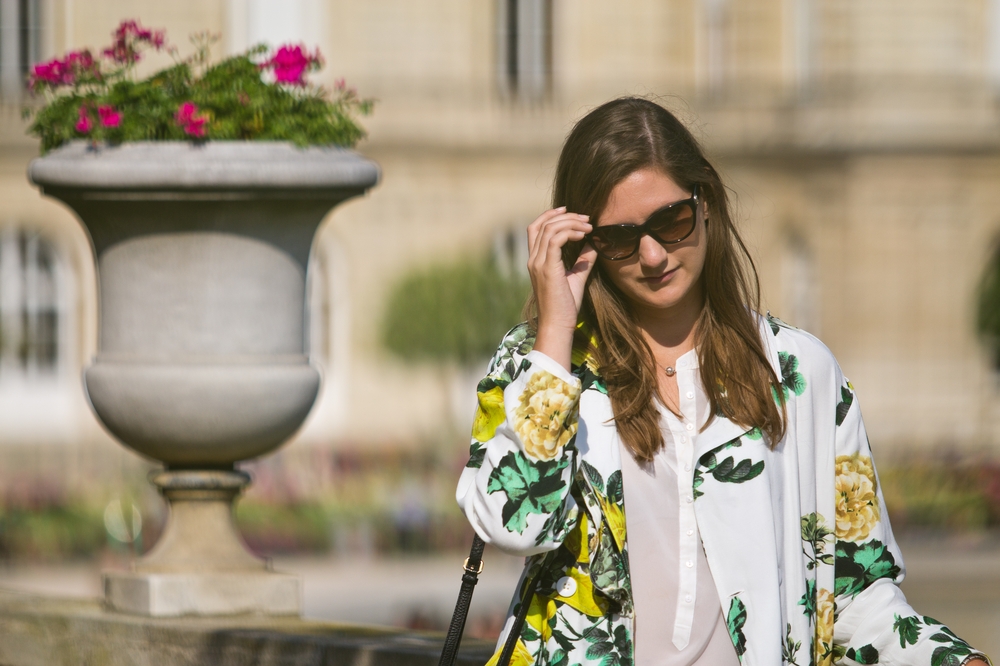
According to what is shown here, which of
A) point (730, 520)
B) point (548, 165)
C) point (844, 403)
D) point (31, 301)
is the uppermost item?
point (844, 403)

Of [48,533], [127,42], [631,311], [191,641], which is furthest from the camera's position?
[48,533]

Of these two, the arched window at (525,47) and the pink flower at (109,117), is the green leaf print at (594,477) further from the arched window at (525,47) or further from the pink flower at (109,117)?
the arched window at (525,47)

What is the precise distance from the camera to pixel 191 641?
3.70 metres

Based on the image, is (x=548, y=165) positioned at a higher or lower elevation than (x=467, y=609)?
lower

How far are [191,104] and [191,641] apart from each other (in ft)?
5.03

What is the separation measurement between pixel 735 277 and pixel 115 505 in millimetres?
11193

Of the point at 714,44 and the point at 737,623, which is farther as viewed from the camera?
the point at 714,44

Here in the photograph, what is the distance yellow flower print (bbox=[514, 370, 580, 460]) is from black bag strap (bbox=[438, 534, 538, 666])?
163 millimetres

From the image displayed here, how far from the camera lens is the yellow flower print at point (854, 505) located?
2.05 meters

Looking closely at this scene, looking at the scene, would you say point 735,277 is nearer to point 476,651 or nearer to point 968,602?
point 476,651

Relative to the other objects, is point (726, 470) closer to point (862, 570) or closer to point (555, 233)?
point (862, 570)

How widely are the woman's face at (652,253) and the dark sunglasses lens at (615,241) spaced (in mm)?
11

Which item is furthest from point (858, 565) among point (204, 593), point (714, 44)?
point (714, 44)

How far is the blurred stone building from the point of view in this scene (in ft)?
64.4
